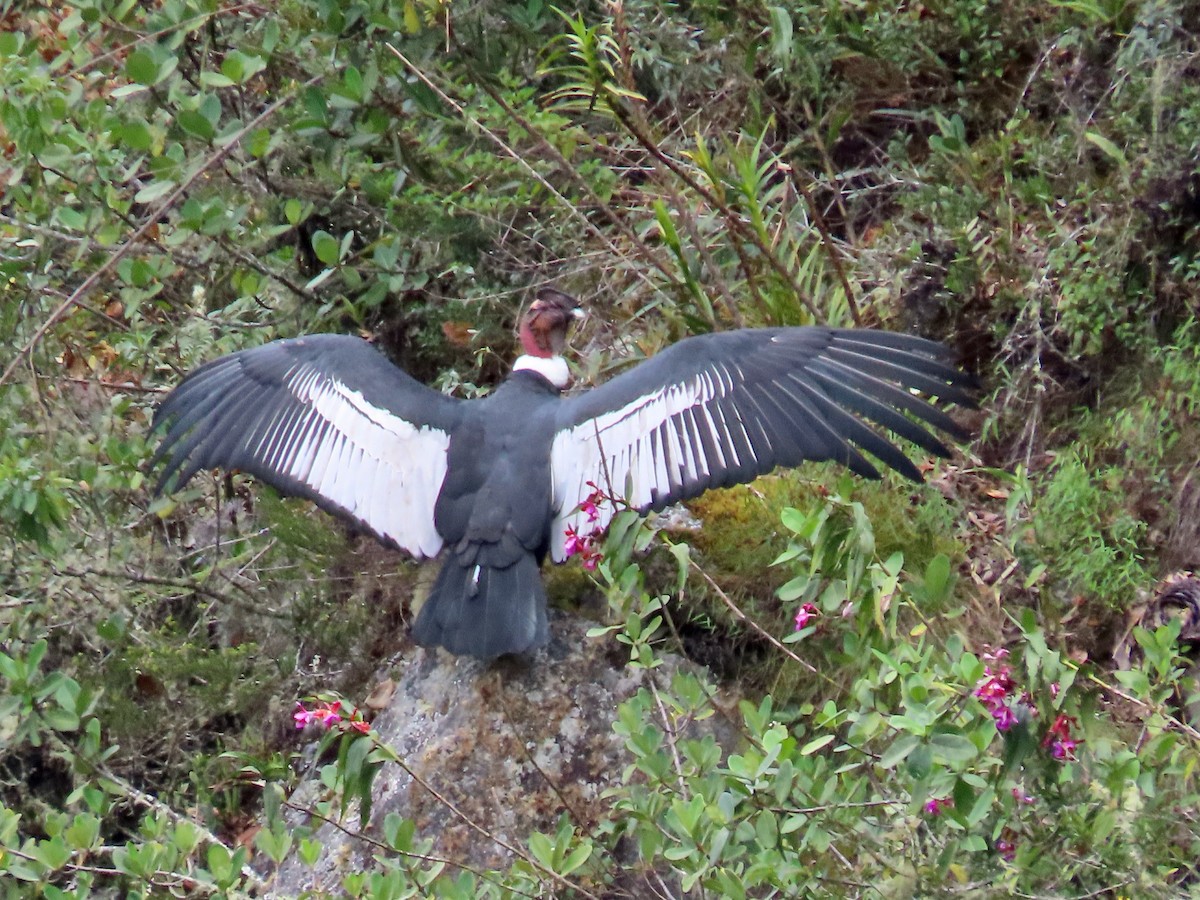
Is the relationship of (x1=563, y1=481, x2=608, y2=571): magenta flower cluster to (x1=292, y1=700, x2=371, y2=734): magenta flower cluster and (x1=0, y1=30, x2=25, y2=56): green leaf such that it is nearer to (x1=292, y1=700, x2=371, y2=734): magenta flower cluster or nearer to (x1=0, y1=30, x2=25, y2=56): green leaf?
(x1=292, y1=700, x2=371, y2=734): magenta flower cluster

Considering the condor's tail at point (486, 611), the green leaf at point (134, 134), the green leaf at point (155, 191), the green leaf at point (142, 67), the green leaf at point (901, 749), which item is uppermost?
the green leaf at point (142, 67)

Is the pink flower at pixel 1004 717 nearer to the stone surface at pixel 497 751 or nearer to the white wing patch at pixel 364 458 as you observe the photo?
the stone surface at pixel 497 751

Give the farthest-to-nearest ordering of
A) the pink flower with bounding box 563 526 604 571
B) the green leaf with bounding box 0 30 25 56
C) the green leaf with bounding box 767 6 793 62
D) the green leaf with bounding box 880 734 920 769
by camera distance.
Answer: the green leaf with bounding box 767 6 793 62, the green leaf with bounding box 0 30 25 56, the pink flower with bounding box 563 526 604 571, the green leaf with bounding box 880 734 920 769

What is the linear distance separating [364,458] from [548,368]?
0.72 m

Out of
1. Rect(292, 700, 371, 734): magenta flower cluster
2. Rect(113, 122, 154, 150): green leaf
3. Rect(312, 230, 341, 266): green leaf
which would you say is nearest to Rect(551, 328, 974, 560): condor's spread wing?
Rect(312, 230, 341, 266): green leaf

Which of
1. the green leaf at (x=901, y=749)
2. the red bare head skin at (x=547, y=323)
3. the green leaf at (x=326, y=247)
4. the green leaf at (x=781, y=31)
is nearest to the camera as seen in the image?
the green leaf at (x=901, y=749)

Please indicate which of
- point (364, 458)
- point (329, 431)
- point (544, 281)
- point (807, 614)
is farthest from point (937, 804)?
point (544, 281)

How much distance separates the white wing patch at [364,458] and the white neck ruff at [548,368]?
18.4 inches

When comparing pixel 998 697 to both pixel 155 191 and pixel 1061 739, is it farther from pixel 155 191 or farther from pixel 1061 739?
pixel 155 191

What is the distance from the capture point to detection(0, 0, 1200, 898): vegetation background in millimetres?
4297

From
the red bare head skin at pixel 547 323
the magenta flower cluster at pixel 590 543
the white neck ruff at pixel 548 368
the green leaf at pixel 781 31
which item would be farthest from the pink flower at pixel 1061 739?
the green leaf at pixel 781 31

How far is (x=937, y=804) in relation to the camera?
99.8 inches

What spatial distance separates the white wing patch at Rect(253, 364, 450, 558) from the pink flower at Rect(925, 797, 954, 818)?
6.47 feet

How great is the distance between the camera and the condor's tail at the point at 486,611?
3.83 meters
